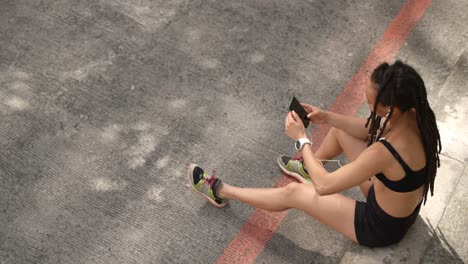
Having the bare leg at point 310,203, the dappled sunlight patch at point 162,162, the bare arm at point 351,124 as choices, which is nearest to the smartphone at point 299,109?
the bare arm at point 351,124

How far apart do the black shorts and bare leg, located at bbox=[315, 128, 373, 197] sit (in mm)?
272

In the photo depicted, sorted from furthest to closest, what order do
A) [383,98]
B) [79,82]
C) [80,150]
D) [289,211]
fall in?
[79,82]
[80,150]
[289,211]
[383,98]

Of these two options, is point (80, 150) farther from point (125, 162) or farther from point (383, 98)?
point (383, 98)

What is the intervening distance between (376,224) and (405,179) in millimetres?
A: 454

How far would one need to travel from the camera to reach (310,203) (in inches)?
141

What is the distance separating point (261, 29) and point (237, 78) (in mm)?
659

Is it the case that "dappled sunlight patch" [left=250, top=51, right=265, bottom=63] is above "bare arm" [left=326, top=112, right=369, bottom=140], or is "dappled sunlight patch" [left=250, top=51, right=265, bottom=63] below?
below

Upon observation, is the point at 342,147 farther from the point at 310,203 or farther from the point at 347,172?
the point at 347,172

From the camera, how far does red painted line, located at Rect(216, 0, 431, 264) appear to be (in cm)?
392

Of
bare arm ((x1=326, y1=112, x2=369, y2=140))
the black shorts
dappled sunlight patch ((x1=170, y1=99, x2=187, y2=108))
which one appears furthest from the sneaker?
the black shorts

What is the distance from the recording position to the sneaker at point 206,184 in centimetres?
404

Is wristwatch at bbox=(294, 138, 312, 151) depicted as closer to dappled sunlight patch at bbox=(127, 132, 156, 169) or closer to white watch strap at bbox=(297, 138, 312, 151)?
white watch strap at bbox=(297, 138, 312, 151)

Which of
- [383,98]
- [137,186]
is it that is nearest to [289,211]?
[137,186]

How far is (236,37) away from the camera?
5.23 metres
